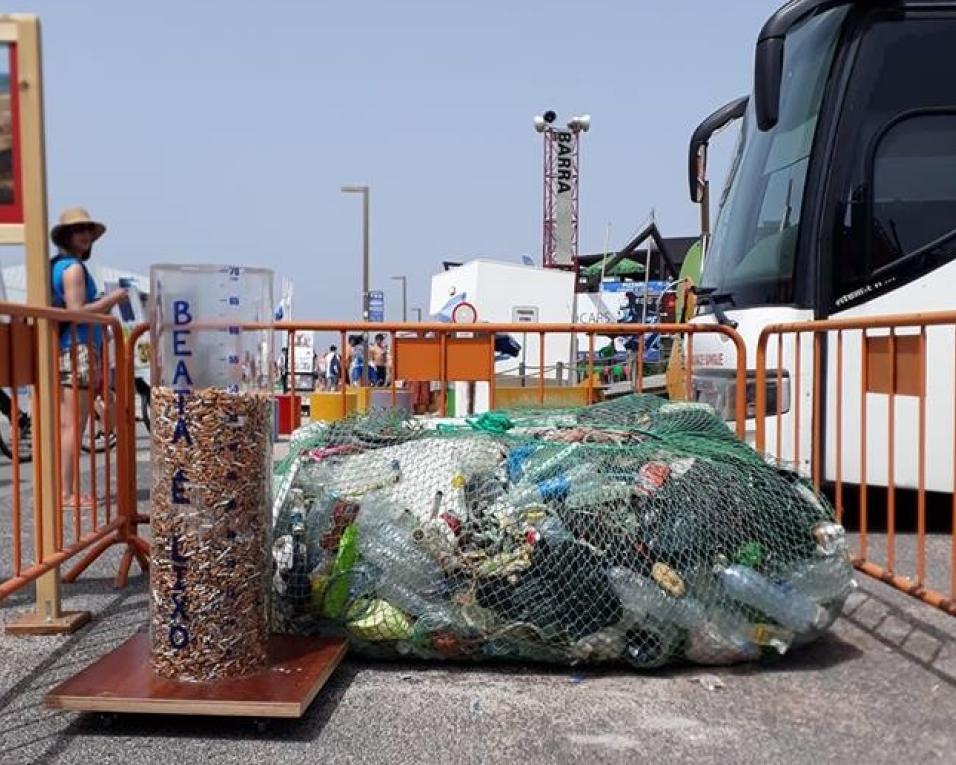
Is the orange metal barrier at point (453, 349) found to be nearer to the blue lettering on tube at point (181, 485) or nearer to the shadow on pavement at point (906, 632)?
the shadow on pavement at point (906, 632)

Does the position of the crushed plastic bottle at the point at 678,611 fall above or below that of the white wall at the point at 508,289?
below

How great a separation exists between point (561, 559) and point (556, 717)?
57cm

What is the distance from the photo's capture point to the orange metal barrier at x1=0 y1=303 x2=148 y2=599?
3709 mm

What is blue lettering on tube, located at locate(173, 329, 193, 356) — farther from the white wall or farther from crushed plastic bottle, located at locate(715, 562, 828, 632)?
the white wall

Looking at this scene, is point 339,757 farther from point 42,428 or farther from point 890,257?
point 890,257

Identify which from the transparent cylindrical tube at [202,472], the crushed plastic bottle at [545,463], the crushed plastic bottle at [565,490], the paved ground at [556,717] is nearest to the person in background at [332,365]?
the crushed plastic bottle at [545,463]

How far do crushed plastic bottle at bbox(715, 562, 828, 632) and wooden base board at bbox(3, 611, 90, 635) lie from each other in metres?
2.66

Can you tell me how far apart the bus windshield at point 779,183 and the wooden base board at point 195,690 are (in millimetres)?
3791

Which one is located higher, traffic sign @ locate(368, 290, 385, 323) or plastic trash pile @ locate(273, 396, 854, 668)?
traffic sign @ locate(368, 290, 385, 323)

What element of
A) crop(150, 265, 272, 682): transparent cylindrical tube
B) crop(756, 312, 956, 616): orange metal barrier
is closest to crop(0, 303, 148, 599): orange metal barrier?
crop(150, 265, 272, 682): transparent cylindrical tube

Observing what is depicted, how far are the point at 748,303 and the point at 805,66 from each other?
1463 millimetres

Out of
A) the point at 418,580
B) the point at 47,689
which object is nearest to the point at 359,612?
the point at 418,580

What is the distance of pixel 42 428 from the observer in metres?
4.14

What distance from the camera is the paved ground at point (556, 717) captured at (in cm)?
306
